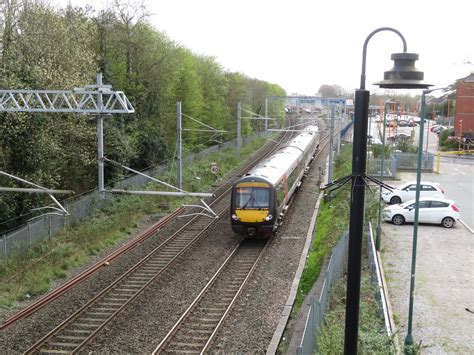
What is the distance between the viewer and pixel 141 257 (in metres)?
20.7

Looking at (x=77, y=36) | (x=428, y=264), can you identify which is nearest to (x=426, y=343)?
(x=428, y=264)

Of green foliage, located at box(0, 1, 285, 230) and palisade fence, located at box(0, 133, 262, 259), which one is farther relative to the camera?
green foliage, located at box(0, 1, 285, 230)

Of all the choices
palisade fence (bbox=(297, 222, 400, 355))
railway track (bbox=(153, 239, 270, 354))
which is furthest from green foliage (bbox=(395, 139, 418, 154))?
palisade fence (bbox=(297, 222, 400, 355))

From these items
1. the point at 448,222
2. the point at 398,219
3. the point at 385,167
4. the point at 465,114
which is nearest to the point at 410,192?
the point at 398,219

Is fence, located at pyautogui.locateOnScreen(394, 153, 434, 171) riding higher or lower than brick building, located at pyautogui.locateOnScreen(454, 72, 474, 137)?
lower

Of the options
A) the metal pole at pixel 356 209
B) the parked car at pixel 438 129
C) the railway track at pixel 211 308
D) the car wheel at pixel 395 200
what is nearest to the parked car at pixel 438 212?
the car wheel at pixel 395 200

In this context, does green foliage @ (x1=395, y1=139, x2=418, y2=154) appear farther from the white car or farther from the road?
the white car

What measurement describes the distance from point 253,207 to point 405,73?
15638 mm

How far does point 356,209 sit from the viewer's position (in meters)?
7.60

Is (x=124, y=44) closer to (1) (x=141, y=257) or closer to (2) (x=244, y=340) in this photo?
(1) (x=141, y=257)

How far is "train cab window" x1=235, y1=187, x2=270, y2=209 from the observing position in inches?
879

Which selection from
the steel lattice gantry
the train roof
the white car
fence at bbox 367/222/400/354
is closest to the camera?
fence at bbox 367/222/400/354

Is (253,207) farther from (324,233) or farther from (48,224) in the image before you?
(48,224)

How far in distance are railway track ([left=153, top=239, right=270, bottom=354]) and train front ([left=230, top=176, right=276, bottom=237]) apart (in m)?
1.06
